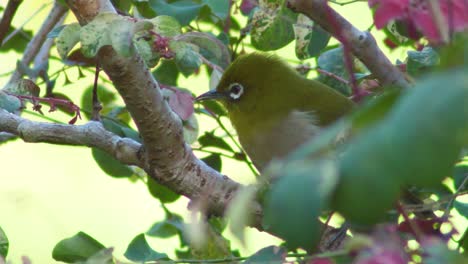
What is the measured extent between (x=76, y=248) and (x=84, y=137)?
0.39 meters

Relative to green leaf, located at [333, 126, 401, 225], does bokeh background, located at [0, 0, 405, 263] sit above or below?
below

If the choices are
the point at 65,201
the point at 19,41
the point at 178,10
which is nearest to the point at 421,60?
the point at 178,10

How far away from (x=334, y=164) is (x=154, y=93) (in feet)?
4.48

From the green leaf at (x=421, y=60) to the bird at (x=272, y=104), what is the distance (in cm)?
69

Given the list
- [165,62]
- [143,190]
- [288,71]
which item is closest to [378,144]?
[165,62]

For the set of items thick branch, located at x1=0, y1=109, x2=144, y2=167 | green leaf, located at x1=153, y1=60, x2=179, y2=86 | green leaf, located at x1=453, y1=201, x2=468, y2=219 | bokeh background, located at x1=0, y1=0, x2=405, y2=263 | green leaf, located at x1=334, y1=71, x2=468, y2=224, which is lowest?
bokeh background, located at x1=0, y1=0, x2=405, y2=263

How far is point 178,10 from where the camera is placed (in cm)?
345

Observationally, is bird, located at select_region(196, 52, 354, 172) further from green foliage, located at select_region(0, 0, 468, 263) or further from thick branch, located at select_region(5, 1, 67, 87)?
thick branch, located at select_region(5, 1, 67, 87)

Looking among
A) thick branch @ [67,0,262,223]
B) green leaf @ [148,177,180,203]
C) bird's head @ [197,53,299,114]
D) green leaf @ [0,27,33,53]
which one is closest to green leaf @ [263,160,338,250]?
thick branch @ [67,0,262,223]

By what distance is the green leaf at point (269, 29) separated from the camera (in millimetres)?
3045

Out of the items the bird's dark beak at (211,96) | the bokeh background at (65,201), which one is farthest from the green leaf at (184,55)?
the bokeh background at (65,201)

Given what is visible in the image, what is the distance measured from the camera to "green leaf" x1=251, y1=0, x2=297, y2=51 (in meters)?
3.04

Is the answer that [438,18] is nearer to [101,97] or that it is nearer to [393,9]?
[393,9]

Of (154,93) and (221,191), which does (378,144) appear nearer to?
(154,93)
